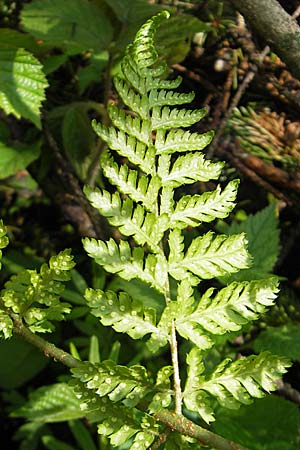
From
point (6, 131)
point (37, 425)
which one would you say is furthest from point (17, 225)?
point (37, 425)

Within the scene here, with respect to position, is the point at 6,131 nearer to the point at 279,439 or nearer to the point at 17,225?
the point at 17,225

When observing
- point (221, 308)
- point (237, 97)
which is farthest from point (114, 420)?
point (237, 97)

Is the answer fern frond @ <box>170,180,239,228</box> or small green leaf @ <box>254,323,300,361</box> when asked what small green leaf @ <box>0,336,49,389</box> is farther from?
fern frond @ <box>170,180,239,228</box>

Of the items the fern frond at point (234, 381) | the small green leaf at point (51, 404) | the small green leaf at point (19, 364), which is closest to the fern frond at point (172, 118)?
the fern frond at point (234, 381)

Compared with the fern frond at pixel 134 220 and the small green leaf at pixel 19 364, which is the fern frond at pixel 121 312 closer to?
the fern frond at pixel 134 220

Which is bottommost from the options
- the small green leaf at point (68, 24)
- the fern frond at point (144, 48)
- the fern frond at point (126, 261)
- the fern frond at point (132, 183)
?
the small green leaf at point (68, 24)

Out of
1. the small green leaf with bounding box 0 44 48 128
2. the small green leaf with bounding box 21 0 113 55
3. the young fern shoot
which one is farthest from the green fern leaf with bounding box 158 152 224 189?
the small green leaf with bounding box 21 0 113 55
